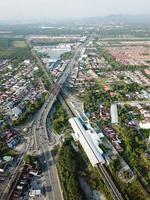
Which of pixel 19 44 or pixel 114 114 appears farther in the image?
pixel 19 44

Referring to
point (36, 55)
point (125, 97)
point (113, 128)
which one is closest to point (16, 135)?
point (113, 128)

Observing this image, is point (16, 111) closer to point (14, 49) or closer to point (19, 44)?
point (14, 49)

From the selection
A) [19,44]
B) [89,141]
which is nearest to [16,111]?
[89,141]

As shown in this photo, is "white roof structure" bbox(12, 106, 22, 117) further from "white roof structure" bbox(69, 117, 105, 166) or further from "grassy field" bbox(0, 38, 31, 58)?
"grassy field" bbox(0, 38, 31, 58)

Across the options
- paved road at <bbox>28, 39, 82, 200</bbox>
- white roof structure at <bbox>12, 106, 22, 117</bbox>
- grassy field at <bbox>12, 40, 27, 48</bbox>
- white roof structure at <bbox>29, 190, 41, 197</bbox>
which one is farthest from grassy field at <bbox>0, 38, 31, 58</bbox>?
white roof structure at <bbox>29, 190, 41, 197</bbox>

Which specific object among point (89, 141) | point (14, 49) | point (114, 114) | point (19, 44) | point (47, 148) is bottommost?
point (19, 44)

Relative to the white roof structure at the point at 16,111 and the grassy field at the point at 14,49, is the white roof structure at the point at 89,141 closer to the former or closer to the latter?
the white roof structure at the point at 16,111

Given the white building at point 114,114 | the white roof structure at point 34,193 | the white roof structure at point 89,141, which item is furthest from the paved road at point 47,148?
the white building at point 114,114

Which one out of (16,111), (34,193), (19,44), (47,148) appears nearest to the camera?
(34,193)
